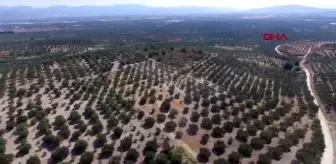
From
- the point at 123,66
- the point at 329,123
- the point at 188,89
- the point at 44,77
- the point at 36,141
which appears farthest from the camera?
the point at 123,66

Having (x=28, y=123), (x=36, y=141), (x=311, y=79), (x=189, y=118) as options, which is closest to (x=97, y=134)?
(x=36, y=141)

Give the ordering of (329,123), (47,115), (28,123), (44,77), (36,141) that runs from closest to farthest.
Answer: (36,141)
(28,123)
(47,115)
(329,123)
(44,77)

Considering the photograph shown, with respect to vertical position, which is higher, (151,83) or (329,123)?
(151,83)

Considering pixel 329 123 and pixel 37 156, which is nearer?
pixel 37 156

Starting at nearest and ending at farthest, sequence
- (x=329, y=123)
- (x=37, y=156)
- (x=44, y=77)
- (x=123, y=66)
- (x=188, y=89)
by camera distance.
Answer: (x=37, y=156) → (x=329, y=123) → (x=188, y=89) → (x=44, y=77) → (x=123, y=66)

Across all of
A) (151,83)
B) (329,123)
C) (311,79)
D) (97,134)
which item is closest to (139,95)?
(151,83)

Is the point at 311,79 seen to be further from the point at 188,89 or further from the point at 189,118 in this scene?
the point at 189,118

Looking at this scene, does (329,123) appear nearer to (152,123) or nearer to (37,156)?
(152,123)

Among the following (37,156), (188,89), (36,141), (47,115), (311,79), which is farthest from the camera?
(311,79)

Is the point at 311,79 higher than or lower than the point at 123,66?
lower
